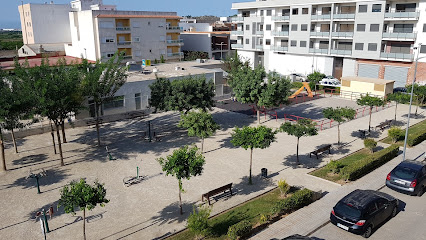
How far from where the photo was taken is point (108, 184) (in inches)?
755

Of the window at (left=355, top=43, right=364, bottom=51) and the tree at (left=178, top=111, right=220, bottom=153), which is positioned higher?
the window at (left=355, top=43, right=364, bottom=51)

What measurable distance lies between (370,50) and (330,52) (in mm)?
6285

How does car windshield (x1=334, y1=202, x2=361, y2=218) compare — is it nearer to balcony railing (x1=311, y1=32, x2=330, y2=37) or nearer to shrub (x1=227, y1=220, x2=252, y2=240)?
shrub (x1=227, y1=220, x2=252, y2=240)

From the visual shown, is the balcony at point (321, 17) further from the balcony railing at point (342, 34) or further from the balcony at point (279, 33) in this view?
the balcony at point (279, 33)

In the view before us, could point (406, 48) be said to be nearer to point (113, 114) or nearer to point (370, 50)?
point (370, 50)

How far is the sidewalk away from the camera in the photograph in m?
14.0

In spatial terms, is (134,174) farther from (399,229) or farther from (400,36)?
(400,36)

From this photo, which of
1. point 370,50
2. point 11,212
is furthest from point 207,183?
point 370,50

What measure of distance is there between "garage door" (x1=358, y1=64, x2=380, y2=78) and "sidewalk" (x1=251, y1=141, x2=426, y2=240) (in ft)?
110

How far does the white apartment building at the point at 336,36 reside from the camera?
45.5 metres

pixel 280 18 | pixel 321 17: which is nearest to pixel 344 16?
pixel 321 17

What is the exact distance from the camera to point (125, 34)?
5884cm

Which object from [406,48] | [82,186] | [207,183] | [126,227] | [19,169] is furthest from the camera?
[406,48]

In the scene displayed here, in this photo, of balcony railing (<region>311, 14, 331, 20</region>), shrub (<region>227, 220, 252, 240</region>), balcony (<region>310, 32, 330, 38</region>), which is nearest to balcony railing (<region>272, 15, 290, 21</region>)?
balcony railing (<region>311, 14, 331, 20</region>)
